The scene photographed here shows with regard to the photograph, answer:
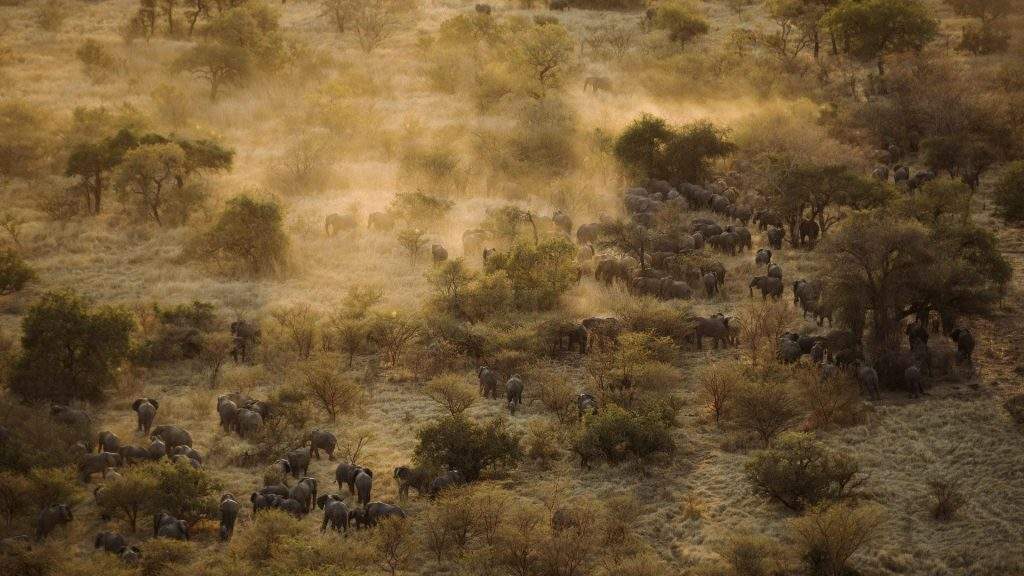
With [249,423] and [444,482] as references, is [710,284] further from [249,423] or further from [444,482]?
[249,423]

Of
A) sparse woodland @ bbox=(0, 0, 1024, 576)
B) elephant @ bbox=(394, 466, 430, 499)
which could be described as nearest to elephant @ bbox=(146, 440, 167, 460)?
sparse woodland @ bbox=(0, 0, 1024, 576)

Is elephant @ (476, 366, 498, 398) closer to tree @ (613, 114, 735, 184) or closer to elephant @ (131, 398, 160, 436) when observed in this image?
elephant @ (131, 398, 160, 436)

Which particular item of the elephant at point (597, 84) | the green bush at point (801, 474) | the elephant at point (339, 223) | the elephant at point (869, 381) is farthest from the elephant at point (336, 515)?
the elephant at point (597, 84)

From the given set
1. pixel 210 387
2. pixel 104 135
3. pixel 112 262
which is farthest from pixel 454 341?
pixel 104 135

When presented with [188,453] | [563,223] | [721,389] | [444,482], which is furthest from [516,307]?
[188,453]

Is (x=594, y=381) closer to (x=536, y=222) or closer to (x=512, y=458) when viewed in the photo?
(x=512, y=458)

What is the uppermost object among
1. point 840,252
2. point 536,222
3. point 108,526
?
point 840,252
